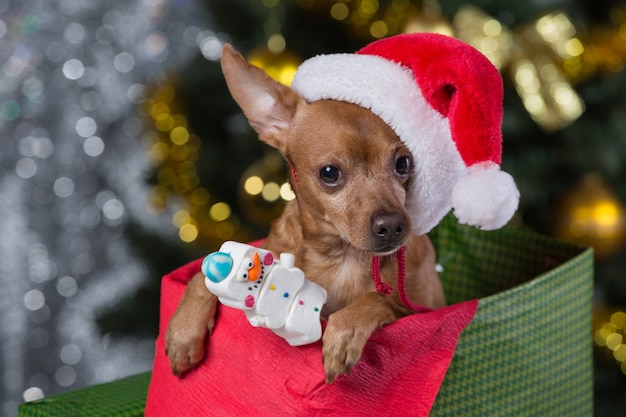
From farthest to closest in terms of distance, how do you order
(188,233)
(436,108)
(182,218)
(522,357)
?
(182,218) → (188,233) → (522,357) → (436,108)

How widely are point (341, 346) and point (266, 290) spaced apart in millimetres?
126

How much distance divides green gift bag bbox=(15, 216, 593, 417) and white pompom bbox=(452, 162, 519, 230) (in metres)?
0.16

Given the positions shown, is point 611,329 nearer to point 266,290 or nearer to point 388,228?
point 388,228

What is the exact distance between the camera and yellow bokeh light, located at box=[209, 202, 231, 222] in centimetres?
229

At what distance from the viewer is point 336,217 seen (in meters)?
1.30

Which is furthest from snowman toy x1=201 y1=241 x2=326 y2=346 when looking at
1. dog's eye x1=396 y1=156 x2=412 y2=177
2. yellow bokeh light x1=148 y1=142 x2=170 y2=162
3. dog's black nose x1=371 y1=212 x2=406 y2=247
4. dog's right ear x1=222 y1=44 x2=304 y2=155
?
yellow bokeh light x1=148 y1=142 x2=170 y2=162

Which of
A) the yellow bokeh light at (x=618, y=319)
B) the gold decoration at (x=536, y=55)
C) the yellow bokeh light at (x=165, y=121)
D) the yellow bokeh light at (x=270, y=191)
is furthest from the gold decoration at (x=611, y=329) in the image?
the yellow bokeh light at (x=165, y=121)

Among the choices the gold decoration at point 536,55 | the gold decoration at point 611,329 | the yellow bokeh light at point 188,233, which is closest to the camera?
the gold decoration at point 536,55

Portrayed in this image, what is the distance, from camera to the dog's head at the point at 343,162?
1.23 m

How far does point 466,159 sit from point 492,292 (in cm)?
73

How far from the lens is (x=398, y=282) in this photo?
127 cm

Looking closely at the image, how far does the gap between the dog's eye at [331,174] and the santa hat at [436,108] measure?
0.11 metres

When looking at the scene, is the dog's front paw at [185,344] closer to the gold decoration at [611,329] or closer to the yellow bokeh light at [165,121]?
the yellow bokeh light at [165,121]

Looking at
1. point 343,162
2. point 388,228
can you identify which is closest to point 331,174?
point 343,162
